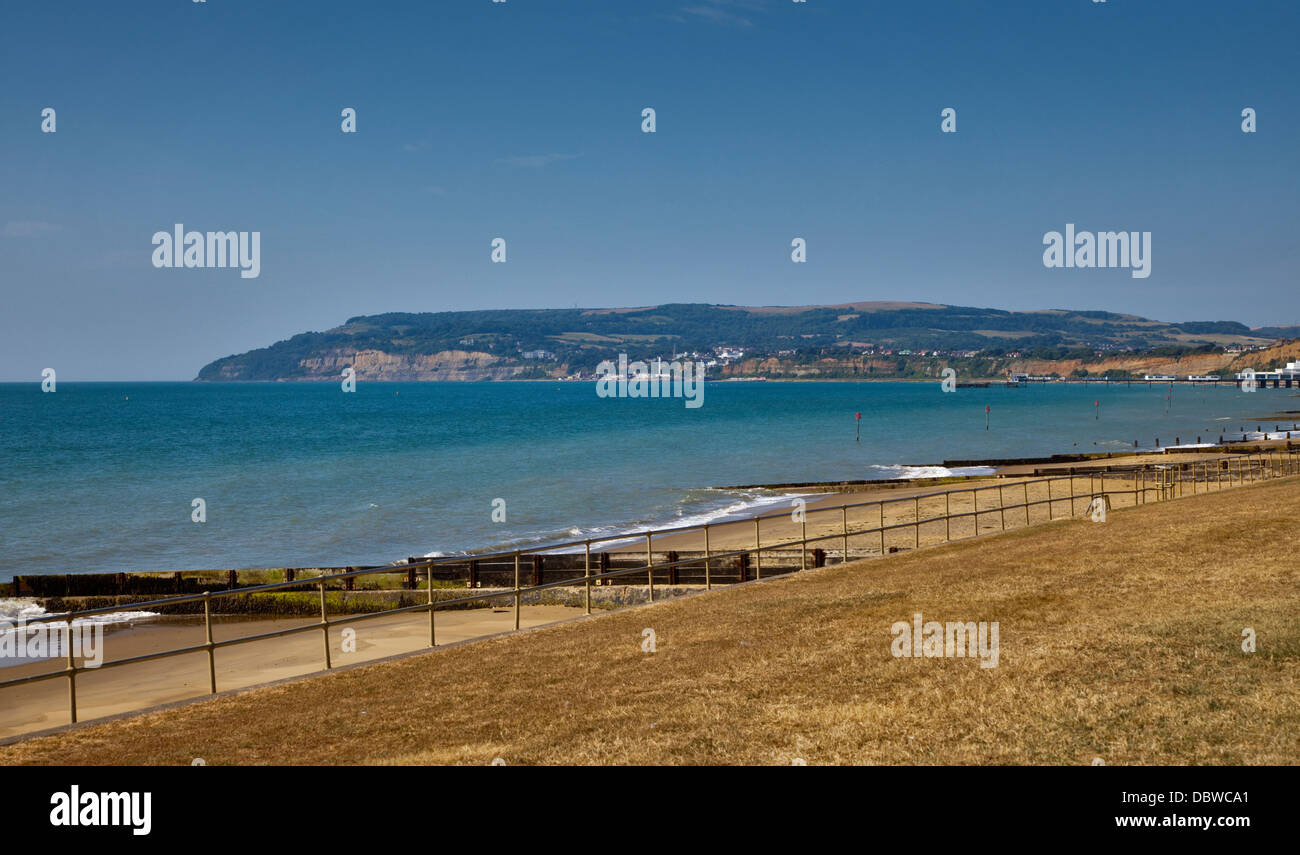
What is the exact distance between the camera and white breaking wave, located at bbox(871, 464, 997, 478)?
58594 mm

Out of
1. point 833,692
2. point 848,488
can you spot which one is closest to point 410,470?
point 848,488

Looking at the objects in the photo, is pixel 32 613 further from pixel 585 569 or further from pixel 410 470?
pixel 410 470

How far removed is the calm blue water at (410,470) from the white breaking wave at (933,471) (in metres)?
0.94

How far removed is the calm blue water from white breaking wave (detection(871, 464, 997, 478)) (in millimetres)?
940

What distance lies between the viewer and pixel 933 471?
62438mm

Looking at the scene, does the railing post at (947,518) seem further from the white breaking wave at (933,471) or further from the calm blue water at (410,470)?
the white breaking wave at (933,471)

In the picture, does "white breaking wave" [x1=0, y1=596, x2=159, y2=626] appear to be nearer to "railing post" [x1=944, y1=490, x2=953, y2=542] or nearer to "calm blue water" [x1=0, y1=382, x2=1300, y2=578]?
"calm blue water" [x1=0, y1=382, x2=1300, y2=578]

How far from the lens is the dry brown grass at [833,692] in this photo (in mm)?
6938

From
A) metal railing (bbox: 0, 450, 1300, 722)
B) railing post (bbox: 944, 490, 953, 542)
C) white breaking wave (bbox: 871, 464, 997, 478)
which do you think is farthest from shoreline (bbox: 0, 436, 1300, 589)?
railing post (bbox: 944, 490, 953, 542)
